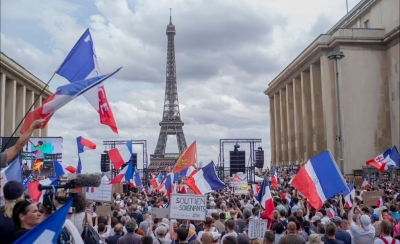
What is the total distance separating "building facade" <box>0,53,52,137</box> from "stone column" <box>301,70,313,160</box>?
29349mm

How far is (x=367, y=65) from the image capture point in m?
48.6

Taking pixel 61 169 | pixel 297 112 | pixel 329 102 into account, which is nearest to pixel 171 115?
pixel 297 112

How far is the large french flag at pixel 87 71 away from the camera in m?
8.72

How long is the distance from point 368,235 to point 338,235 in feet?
1.73

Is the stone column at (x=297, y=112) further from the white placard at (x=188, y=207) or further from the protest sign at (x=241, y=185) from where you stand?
the white placard at (x=188, y=207)

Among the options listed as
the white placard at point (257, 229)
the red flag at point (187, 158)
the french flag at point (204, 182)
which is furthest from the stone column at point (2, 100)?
the white placard at point (257, 229)

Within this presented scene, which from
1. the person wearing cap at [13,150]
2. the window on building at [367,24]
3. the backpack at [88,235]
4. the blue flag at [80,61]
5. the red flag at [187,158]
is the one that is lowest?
the backpack at [88,235]

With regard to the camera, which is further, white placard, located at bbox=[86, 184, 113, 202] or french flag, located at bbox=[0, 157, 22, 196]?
white placard, located at bbox=[86, 184, 113, 202]


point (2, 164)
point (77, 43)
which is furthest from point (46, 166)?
point (2, 164)

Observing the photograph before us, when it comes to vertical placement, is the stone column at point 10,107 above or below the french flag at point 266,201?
above

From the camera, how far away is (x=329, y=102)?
50.2 metres

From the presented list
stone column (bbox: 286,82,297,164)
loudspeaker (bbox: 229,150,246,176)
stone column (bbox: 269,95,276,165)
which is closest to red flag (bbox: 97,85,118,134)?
loudspeaker (bbox: 229,150,246,176)

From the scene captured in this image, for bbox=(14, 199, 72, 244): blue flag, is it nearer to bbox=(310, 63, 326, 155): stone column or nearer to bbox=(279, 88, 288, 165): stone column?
bbox=(310, 63, 326, 155): stone column

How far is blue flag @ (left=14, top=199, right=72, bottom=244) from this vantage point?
395 cm
